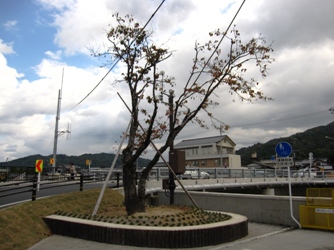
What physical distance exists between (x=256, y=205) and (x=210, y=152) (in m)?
67.3

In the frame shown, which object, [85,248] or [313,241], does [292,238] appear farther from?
[85,248]

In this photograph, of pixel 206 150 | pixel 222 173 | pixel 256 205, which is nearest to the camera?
pixel 256 205

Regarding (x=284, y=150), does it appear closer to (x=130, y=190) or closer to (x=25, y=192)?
(x=130, y=190)

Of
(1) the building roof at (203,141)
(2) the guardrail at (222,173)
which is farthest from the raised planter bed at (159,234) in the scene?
(1) the building roof at (203,141)

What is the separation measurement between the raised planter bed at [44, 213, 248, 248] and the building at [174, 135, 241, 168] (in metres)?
63.5

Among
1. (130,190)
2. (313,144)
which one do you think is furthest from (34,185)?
(313,144)

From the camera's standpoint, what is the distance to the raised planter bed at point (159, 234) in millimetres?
7941

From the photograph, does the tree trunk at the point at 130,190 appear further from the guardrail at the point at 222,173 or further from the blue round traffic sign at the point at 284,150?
the guardrail at the point at 222,173

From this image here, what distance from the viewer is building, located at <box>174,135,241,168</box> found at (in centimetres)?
7350

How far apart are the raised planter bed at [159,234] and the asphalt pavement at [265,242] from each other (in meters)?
0.16

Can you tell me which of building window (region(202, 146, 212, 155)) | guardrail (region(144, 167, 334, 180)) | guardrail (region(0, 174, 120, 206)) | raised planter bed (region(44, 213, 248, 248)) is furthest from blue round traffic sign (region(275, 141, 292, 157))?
building window (region(202, 146, 212, 155))

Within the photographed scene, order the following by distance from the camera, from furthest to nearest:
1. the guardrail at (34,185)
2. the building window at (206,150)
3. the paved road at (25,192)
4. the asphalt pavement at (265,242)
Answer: the building window at (206,150)
the paved road at (25,192)
the guardrail at (34,185)
the asphalt pavement at (265,242)

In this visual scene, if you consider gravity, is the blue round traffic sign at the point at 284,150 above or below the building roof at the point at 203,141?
below

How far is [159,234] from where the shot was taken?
795 centimetres
